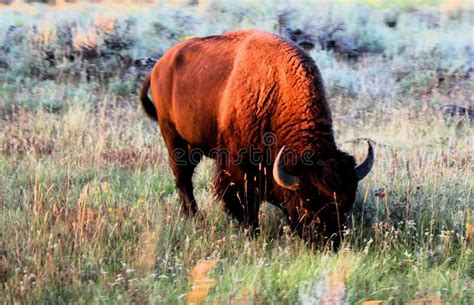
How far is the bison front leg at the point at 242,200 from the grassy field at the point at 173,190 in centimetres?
14

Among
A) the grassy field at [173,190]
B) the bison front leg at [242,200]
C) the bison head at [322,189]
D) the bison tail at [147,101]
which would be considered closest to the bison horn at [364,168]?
the bison head at [322,189]

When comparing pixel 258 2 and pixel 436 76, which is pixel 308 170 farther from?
pixel 258 2

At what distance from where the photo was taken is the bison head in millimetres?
4301

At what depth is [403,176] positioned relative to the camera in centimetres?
606

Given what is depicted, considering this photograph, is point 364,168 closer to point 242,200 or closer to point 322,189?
point 322,189

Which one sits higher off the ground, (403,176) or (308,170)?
(308,170)

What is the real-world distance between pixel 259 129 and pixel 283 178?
692mm

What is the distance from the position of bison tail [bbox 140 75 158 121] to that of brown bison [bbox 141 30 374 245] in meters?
0.44

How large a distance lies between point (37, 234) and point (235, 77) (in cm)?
209

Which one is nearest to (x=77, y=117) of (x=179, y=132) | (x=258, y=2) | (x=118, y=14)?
(x=179, y=132)

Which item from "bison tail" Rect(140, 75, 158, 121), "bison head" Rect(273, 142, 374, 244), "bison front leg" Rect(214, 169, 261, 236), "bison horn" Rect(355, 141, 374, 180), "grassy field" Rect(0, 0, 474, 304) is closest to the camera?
"grassy field" Rect(0, 0, 474, 304)

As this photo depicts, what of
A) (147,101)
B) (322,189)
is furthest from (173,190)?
(322,189)

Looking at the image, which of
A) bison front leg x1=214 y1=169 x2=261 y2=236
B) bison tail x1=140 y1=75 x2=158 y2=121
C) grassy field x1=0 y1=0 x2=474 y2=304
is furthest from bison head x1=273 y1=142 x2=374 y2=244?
bison tail x1=140 y1=75 x2=158 y2=121

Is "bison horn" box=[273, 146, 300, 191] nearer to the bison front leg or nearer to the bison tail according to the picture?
the bison front leg
